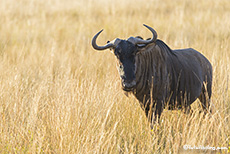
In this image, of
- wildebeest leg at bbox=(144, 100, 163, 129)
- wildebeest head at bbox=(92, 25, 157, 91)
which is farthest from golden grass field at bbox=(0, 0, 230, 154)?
wildebeest head at bbox=(92, 25, 157, 91)

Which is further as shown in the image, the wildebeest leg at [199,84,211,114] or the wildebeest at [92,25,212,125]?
the wildebeest leg at [199,84,211,114]

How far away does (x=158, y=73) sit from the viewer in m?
3.86

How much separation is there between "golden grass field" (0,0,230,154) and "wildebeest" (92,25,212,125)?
189 mm

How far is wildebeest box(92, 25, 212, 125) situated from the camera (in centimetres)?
350

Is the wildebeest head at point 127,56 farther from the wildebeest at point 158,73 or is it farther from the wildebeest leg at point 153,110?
the wildebeest leg at point 153,110

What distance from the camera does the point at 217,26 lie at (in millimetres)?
9141

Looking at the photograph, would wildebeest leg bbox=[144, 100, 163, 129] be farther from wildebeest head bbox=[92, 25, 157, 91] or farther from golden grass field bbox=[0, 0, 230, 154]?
wildebeest head bbox=[92, 25, 157, 91]

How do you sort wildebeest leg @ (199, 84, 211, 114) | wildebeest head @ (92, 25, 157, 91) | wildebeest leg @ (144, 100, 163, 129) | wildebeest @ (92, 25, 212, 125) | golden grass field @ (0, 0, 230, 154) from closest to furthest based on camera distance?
golden grass field @ (0, 0, 230, 154) → wildebeest head @ (92, 25, 157, 91) → wildebeest @ (92, 25, 212, 125) → wildebeest leg @ (144, 100, 163, 129) → wildebeest leg @ (199, 84, 211, 114)

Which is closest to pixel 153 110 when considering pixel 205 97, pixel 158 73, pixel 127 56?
pixel 158 73

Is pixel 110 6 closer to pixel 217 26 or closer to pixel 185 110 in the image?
pixel 217 26

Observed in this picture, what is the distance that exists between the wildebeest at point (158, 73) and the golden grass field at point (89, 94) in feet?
0.62

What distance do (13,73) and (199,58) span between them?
265cm

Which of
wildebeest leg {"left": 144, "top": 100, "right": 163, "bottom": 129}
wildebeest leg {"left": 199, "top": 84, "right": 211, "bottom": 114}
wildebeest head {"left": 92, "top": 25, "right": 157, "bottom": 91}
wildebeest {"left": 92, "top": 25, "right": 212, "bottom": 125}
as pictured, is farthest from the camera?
wildebeest leg {"left": 199, "top": 84, "right": 211, "bottom": 114}

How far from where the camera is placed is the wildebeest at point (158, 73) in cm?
350
